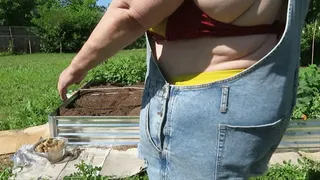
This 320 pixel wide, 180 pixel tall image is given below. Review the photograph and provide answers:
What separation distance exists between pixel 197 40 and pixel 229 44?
0.10m

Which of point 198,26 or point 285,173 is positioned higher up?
point 198,26

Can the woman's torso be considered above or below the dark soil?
above

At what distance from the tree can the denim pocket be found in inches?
1429

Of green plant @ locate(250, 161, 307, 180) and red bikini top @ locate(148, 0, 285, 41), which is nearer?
red bikini top @ locate(148, 0, 285, 41)

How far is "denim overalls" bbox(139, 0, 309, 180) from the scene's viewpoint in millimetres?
1223

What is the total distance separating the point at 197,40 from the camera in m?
1.27

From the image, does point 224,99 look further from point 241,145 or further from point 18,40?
point 18,40

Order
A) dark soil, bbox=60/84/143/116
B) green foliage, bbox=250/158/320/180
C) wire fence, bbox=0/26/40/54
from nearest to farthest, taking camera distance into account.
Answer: green foliage, bbox=250/158/320/180
dark soil, bbox=60/84/143/116
wire fence, bbox=0/26/40/54

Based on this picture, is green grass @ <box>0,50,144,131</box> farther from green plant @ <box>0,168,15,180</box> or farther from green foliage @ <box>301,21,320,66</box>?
green foliage @ <box>301,21,320,66</box>

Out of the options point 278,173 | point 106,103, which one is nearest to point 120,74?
point 106,103

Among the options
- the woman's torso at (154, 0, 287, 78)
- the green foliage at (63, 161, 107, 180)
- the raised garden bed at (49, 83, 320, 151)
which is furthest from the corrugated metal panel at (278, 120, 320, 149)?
the woman's torso at (154, 0, 287, 78)

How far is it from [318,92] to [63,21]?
24.6 meters

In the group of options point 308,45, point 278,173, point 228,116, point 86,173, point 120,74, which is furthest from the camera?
point 308,45

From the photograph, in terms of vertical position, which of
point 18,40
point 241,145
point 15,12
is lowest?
point 18,40
